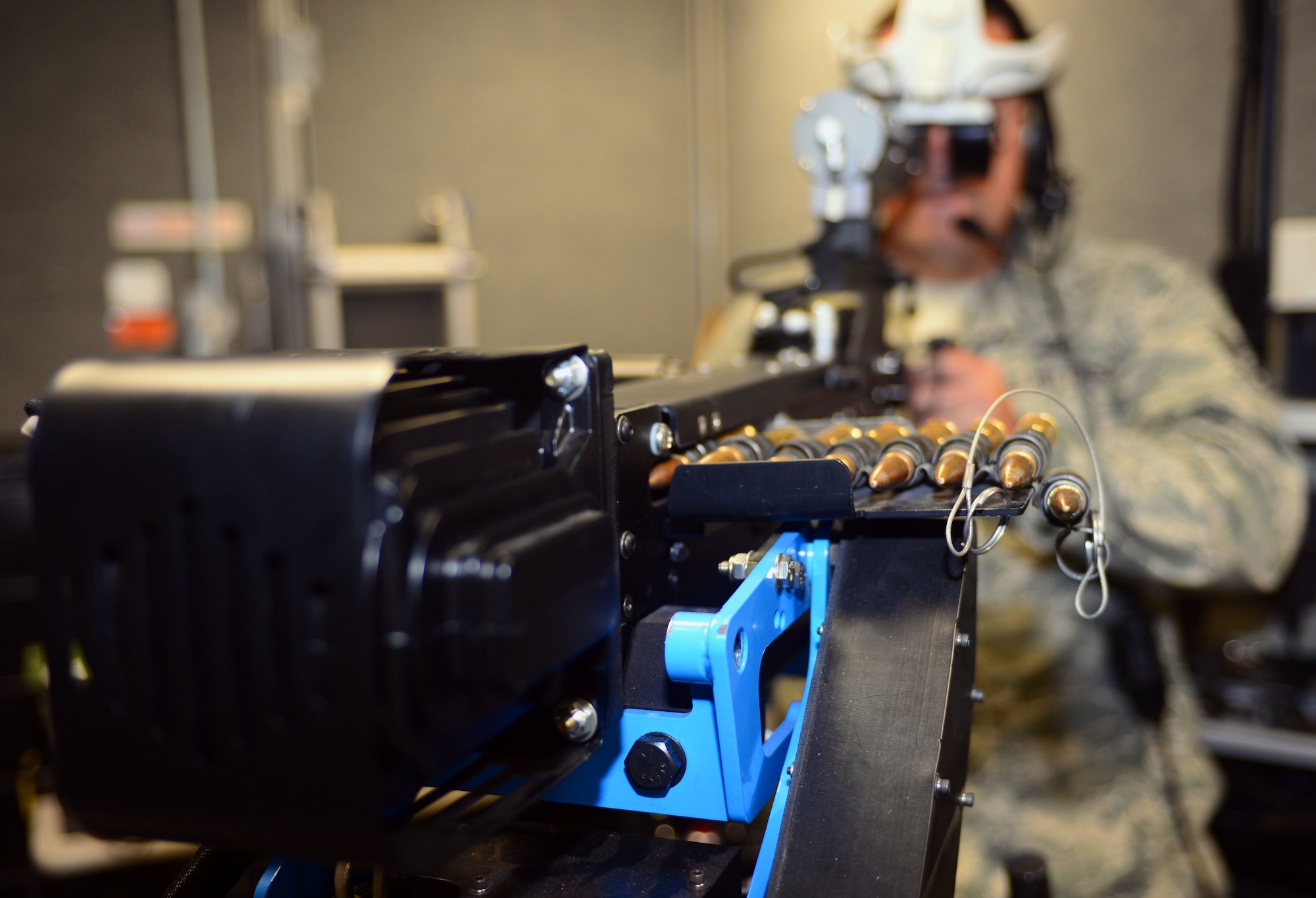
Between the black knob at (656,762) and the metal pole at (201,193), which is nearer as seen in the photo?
the black knob at (656,762)

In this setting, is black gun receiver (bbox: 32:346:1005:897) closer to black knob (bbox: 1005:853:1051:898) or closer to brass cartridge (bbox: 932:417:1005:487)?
brass cartridge (bbox: 932:417:1005:487)

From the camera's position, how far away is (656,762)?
48 centimetres

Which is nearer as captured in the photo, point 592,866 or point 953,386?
point 592,866

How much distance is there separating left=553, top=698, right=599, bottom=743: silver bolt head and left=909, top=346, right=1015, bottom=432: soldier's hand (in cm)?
70

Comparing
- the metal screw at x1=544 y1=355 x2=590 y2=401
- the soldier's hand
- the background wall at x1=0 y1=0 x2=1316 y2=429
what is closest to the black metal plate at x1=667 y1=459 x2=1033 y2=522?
the metal screw at x1=544 y1=355 x2=590 y2=401

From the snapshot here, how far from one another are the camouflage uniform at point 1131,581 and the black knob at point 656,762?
0.91 m

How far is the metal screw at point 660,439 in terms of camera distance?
20.3 inches

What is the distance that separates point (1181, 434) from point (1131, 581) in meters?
0.27

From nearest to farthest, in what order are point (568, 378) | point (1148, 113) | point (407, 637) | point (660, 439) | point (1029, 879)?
point (407, 637), point (568, 378), point (660, 439), point (1029, 879), point (1148, 113)

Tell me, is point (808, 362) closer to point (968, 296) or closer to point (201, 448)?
point (201, 448)

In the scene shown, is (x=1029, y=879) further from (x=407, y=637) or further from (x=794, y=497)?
(x=407, y=637)

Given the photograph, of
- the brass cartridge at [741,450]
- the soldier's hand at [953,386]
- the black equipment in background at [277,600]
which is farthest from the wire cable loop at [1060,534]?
the soldier's hand at [953,386]

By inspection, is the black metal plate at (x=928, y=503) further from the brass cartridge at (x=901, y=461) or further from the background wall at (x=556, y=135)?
the background wall at (x=556, y=135)

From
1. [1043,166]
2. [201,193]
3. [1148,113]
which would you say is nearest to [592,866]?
[1043,166]
